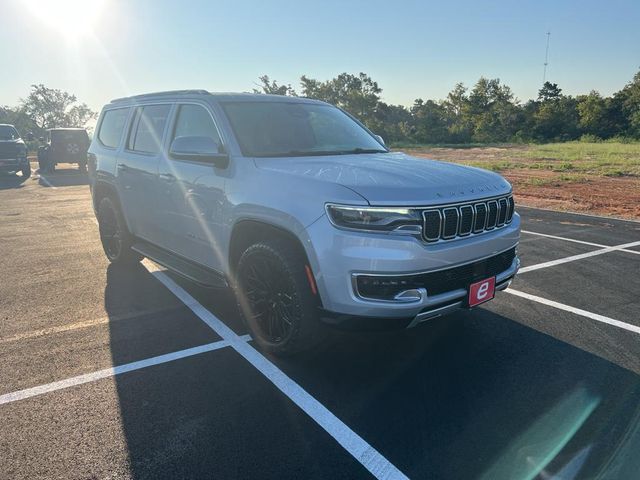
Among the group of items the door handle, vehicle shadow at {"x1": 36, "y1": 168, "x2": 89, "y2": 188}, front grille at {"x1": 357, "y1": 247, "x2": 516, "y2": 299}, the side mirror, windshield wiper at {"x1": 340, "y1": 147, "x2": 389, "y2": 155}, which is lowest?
vehicle shadow at {"x1": 36, "y1": 168, "x2": 89, "y2": 188}

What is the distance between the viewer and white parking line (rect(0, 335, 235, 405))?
10.1ft

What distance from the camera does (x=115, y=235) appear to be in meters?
5.90

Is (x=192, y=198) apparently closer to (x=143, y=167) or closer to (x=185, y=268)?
(x=185, y=268)

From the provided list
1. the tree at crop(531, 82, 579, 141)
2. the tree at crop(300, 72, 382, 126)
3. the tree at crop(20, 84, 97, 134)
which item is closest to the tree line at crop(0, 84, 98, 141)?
the tree at crop(20, 84, 97, 134)

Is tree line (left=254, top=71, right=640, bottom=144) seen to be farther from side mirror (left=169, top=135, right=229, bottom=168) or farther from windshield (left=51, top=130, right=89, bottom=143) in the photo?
side mirror (left=169, top=135, right=229, bottom=168)

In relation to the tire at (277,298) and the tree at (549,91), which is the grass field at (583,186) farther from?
the tree at (549,91)

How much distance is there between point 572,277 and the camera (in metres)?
5.44

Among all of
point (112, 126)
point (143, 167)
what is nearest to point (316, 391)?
point (143, 167)

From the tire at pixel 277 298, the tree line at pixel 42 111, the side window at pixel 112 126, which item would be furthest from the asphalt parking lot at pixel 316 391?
the tree line at pixel 42 111

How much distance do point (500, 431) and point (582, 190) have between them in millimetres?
13871

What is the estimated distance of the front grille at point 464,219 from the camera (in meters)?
2.89

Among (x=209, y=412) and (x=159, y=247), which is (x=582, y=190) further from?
(x=209, y=412)

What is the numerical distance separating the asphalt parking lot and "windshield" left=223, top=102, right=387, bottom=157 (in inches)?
63.0

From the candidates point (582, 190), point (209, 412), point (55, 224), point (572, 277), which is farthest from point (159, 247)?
point (582, 190)
